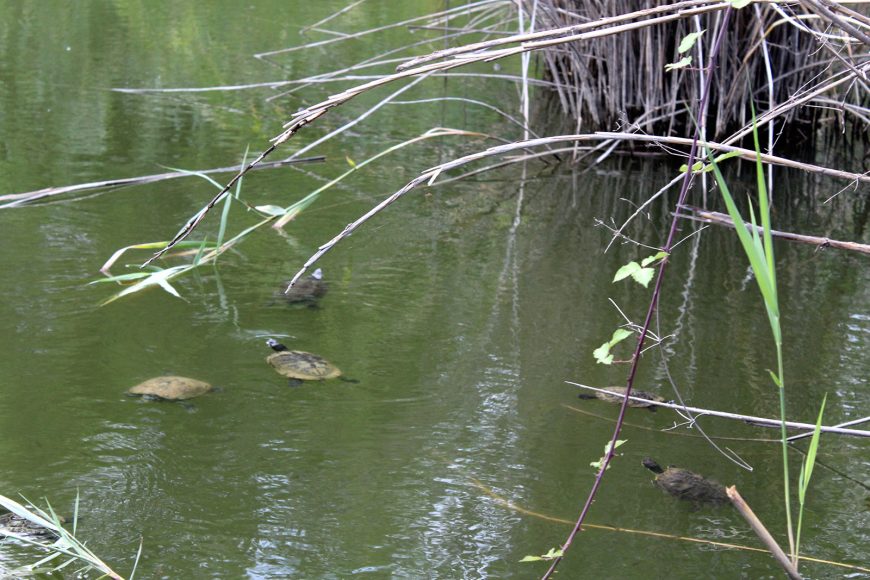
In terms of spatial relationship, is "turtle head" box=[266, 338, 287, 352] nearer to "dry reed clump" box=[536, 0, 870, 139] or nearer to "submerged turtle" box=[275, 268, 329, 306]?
"submerged turtle" box=[275, 268, 329, 306]

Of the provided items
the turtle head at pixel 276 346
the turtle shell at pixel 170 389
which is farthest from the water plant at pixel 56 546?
the turtle head at pixel 276 346

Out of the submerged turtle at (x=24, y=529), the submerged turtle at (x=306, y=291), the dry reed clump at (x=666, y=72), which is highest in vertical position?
the dry reed clump at (x=666, y=72)

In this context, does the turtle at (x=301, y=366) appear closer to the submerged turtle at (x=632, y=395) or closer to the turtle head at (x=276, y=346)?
the turtle head at (x=276, y=346)

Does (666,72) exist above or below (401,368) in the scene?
above

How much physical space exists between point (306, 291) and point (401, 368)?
58 cm

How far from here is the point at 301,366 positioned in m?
2.61

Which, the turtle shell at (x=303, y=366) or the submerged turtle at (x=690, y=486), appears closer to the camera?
the submerged turtle at (x=690, y=486)

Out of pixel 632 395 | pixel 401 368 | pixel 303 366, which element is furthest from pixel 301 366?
pixel 632 395

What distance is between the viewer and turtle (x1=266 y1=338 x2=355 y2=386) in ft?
8.51

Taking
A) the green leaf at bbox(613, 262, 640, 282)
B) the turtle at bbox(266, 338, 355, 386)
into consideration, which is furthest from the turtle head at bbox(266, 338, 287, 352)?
the green leaf at bbox(613, 262, 640, 282)

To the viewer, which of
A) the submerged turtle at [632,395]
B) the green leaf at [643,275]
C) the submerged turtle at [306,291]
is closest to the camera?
the green leaf at [643,275]

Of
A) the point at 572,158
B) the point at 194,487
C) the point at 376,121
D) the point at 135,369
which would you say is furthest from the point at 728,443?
the point at 376,121

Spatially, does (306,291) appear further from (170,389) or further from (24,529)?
(24,529)

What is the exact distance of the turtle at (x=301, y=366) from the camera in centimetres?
259
